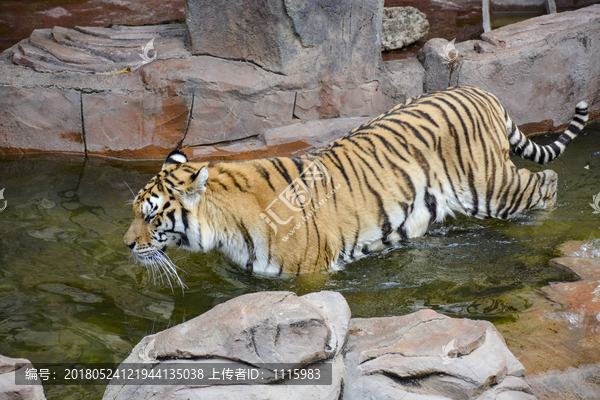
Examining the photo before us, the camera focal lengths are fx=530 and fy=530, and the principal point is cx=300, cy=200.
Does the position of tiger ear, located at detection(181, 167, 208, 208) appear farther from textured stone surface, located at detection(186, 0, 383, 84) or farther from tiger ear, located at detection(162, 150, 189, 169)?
textured stone surface, located at detection(186, 0, 383, 84)

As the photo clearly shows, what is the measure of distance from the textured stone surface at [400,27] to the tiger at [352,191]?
2.91 m

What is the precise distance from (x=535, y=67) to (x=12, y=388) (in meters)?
5.25

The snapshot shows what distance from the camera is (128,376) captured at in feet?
7.02

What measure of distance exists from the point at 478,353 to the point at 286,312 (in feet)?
2.61

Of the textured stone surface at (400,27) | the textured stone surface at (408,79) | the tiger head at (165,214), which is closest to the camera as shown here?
the tiger head at (165,214)

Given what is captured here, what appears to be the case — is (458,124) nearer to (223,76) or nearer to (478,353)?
(478,353)

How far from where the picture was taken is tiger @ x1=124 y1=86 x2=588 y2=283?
3143mm

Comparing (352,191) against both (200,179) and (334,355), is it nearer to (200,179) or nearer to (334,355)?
(200,179)

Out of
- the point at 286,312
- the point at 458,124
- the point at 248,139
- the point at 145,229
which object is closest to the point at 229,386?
→ the point at 286,312

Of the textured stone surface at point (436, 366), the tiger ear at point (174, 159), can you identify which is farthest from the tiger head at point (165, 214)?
the textured stone surface at point (436, 366)

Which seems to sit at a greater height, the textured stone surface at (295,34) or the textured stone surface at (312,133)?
the textured stone surface at (295,34)

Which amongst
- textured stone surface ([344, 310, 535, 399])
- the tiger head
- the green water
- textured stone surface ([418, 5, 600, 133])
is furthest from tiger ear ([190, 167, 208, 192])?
textured stone surface ([418, 5, 600, 133])

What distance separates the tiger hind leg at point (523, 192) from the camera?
384 centimetres

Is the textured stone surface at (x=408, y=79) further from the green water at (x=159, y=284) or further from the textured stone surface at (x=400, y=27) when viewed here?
the green water at (x=159, y=284)
